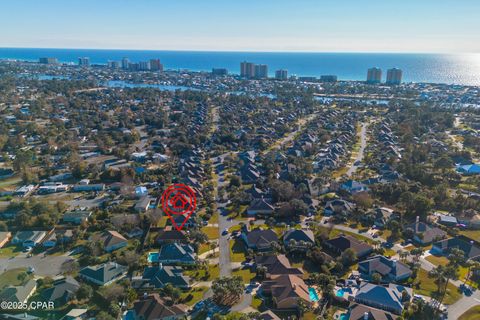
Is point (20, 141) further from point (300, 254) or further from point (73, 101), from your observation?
point (300, 254)

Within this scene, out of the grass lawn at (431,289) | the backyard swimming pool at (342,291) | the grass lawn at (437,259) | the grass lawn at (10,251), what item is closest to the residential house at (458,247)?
the grass lawn at (437,259)

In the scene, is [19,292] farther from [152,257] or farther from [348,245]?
[348,245]

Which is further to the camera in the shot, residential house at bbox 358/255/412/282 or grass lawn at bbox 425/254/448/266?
grass lawn at bbox 425/254/448/266

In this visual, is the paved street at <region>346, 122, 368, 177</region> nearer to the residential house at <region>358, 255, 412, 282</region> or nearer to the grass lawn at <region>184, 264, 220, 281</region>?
the residential house at <region>358, 255, 412, 282</region>

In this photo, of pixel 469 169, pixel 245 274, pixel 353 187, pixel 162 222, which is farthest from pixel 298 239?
pixel 469 169

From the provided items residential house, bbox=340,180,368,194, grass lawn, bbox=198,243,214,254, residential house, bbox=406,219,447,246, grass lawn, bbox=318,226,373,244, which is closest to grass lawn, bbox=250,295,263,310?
grass lawn, bbox=198,243,214,254

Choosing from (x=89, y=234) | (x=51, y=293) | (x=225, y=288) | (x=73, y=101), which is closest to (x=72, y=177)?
(x=89, y=234)
